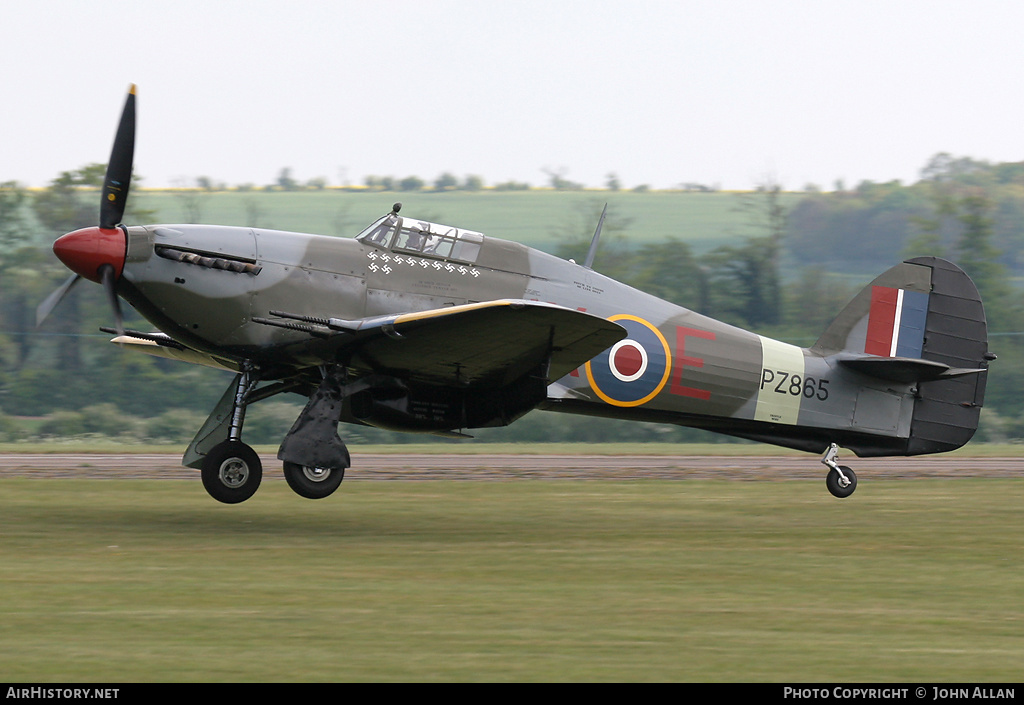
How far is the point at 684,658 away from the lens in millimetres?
6188

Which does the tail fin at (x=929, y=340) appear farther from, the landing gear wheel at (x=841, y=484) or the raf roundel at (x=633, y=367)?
the raf roundel at (x=633, y=367)

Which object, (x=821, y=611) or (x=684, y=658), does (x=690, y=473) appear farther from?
(x=684, y=658)

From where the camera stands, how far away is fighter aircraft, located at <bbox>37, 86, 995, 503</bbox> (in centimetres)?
1164

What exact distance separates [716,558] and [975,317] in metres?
7.18

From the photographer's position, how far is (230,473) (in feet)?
41.2

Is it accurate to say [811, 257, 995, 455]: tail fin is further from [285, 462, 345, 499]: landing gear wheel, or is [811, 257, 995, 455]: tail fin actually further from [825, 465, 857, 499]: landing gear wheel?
[285, 462, 345, 499]: landing gear wheel

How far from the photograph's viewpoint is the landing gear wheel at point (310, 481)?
12289mm

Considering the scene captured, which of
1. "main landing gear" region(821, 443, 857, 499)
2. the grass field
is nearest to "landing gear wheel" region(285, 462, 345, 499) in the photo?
the grass field

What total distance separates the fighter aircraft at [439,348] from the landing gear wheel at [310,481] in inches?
0.6

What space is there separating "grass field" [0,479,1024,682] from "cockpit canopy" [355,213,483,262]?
2948mm

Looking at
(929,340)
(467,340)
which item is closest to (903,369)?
(929,340)

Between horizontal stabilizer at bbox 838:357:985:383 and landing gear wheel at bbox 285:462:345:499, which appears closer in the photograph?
landing gear wheel at bbox 285:462:345:499

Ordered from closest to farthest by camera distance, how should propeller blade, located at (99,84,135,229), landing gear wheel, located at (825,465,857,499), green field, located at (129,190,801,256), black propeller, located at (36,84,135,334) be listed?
black propeller, located at (36,84,135,334), propeller blade, located at (99,84,135,229), landing gear wheel, located at (825,465,857,499), green field, located at (129,190,801,256)

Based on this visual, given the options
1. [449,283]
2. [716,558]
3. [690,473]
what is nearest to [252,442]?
[690,473]
